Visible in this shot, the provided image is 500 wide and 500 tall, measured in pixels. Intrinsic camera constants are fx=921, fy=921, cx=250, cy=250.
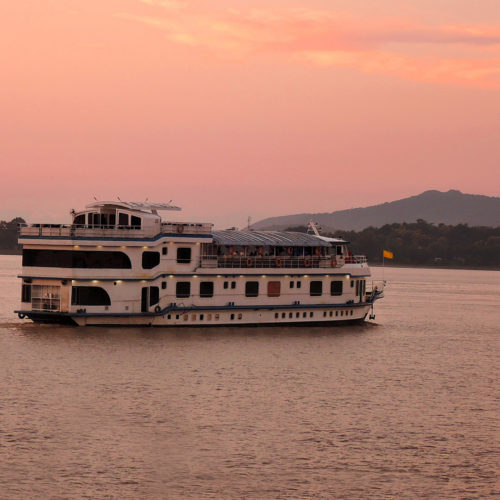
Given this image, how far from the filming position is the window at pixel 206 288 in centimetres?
6050

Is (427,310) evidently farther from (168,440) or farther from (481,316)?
(168,440)

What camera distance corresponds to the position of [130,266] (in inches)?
2286

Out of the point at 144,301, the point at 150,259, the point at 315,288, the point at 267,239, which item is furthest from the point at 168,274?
the point at 315,288

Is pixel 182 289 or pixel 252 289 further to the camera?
pixel 252 289

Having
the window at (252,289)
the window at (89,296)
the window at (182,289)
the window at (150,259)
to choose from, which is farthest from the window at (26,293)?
the window at (252,289)

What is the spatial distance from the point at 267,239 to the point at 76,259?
1483 centimetres

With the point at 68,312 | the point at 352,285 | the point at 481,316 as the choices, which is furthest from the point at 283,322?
the point at 481,316

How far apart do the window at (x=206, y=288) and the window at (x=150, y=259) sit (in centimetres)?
341

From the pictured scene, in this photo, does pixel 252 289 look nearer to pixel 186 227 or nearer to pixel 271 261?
pixel 271 261

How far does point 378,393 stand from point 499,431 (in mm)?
8343

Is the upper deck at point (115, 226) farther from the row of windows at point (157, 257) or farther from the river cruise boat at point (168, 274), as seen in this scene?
the row of windows at point (157, 257)

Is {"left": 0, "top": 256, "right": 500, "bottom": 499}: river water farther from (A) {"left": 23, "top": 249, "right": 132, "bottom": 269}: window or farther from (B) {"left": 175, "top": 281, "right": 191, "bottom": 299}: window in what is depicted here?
(A) {"left": 23, "top": 249, "right": 132, "bottom": 269}: window

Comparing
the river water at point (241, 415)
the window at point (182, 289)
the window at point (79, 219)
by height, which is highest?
the window at point (79, 219)

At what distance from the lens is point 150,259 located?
193 feet
